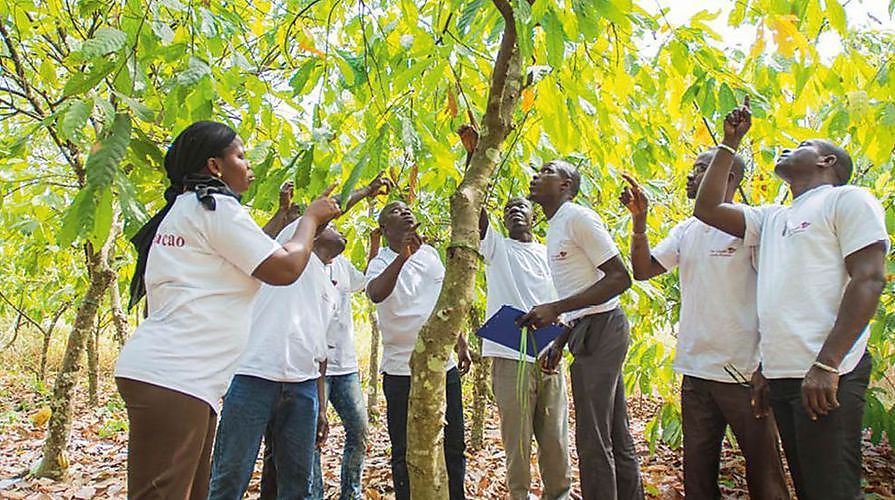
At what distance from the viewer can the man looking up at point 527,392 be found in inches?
133

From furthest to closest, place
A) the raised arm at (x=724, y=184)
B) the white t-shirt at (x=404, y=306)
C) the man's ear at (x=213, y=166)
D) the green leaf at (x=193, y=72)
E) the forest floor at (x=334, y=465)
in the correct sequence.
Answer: the forest floor at (x=334, y=465)
the white t-shirt at (x=404, y=306)
the raised arm at (x=724, y=184)
the man's ear at (x=213, y=166)
the green leaf at (x=193, y=72)

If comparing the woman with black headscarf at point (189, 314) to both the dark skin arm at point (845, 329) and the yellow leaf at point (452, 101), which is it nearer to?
the yellow leaf at point (452, 101)

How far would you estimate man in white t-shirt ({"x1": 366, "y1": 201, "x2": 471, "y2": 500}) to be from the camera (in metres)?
3.55

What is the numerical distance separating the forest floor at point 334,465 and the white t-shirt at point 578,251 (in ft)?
6.48

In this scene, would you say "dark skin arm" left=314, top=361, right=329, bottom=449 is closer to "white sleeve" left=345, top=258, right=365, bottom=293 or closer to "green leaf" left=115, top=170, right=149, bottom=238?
"white sleeve" left=345, top=258, right=365, bottom=293

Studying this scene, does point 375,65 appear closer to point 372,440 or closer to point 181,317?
point 181,317

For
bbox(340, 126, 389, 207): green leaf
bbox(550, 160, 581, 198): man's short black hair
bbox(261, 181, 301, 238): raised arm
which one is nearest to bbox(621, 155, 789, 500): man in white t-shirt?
bbox(550, 160, 581, 198): man's short black hair

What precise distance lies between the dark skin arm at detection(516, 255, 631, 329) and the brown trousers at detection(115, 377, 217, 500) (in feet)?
4.91

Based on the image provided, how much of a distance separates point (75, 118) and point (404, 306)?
2204mm

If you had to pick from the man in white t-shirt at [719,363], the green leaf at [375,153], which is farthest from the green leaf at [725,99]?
the green leaf at [375,153]

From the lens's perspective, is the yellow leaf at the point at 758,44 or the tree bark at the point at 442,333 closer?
the tree bark at the point at 442,333

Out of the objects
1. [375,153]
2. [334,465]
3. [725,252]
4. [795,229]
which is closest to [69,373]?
[334,465]

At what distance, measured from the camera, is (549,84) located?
7.36 feet

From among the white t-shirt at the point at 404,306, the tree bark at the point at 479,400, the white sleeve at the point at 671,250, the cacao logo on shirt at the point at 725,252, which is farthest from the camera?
Answer: the tree bark at the point at 479,400
